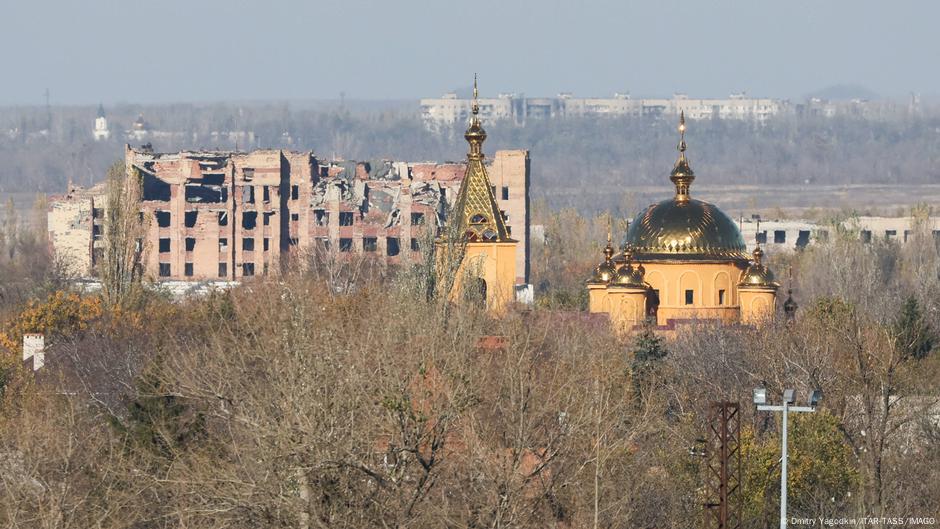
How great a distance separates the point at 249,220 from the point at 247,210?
734 mm

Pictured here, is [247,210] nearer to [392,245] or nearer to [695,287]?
[392,245]

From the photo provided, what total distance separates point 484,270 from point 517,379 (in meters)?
16.6

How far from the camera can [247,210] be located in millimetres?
115062

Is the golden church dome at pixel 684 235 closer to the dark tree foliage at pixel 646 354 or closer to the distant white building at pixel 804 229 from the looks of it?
the dark tree foliage at pixel 646 354

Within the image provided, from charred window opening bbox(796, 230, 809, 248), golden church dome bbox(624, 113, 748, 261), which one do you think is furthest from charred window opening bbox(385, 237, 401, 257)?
golden church dome bbox(624, 113, 748, 261)

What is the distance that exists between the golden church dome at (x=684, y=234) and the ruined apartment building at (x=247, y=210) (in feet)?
175

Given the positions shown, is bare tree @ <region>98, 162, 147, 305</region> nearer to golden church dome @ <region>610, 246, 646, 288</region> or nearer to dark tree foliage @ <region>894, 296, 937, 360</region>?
golden church dome @ <region>610, 246, 646, 288</region>

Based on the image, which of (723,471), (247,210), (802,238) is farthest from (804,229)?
(723,471)

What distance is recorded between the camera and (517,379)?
39000 mm

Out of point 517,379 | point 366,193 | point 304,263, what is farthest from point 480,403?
point 366,193

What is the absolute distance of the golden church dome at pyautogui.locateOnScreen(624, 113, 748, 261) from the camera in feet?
190

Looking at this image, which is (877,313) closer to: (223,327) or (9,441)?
(223,327)

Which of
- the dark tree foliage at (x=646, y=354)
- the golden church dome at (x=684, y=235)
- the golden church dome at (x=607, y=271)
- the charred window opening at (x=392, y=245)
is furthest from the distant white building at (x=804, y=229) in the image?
the dark tree foliage at (x=646, y=354)

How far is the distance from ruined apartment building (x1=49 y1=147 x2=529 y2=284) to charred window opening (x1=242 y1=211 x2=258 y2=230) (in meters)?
0.04
